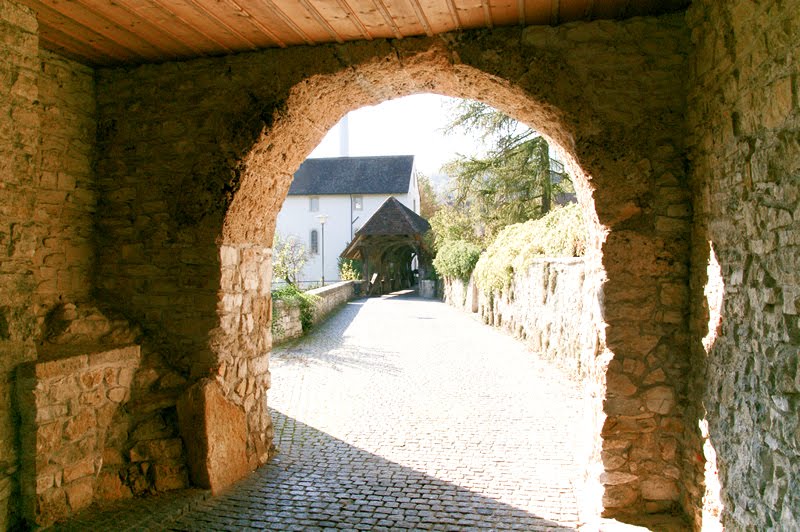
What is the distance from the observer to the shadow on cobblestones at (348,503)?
362 centimetres

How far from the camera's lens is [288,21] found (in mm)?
3594

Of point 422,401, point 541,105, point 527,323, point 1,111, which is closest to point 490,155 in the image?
point 527,323

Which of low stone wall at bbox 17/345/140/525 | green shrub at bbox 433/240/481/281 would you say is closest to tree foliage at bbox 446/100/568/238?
green shrub at bbox 433/240/481/281

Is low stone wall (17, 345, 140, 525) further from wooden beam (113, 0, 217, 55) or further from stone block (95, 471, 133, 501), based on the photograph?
wooden beam (113, 0, 217, 55)

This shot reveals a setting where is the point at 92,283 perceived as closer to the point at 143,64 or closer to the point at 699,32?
the point at 143,64

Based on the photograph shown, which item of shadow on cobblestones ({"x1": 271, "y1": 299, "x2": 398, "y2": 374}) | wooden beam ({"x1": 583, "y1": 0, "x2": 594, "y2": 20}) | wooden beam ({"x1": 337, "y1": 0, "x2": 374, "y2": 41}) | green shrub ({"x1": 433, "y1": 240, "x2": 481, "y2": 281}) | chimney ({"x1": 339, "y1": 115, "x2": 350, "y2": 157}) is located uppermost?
chimney ({"x1": 339, "y1": 115, "x2": 350, "y2": 157})

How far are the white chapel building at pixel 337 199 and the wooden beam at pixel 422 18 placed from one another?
30421 mm

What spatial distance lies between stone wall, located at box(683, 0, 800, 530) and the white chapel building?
102 ft

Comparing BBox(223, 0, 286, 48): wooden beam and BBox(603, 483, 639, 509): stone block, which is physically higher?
BBox(223, 0, 286, 48): wooden beam

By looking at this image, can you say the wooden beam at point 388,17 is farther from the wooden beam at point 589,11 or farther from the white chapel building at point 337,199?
the white chapel building at point 337,199

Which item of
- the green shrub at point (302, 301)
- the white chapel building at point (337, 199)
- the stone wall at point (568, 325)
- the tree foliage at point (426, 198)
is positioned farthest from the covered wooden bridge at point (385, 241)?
the tree foliage at point (426, 198)

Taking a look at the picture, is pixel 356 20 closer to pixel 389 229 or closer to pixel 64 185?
pixel 64 185

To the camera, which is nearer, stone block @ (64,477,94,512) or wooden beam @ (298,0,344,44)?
wooden beam @ (298,0,344,44)

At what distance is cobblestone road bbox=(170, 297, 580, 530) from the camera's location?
3760 millimetres
